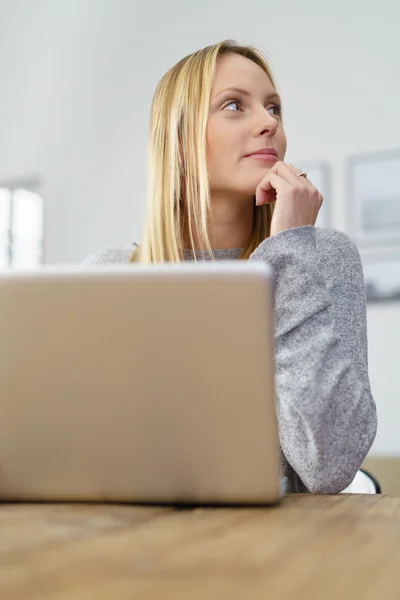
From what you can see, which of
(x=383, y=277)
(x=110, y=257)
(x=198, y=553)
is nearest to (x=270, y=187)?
(x=110, y=257)

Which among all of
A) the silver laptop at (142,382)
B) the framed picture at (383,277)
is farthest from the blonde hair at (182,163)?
the framed picture at (383,277)

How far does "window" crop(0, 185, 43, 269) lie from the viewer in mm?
4609

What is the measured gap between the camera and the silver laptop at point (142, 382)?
0.58m

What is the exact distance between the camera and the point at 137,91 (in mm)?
4379

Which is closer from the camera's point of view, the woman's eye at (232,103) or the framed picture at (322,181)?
the woman's eye at (232,103)

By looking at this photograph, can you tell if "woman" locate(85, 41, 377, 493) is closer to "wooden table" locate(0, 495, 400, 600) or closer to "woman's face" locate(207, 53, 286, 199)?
"woman's face" locate(207, 53, 286, 199)

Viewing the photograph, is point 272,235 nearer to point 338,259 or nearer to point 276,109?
point 338,259

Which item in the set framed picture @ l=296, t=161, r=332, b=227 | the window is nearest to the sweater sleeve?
framed picture @ l=296, t=161, r=332, b=227

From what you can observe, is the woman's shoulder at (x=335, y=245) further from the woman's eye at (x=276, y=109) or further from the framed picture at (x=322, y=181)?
the framed picture at (x=322, y=181)

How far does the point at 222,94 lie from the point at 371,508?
100cm

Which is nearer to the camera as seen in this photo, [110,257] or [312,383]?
[312,383]

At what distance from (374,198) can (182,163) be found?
7.91 feet

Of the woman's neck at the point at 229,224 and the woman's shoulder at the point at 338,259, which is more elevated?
the woman's neck at the point at 229,224

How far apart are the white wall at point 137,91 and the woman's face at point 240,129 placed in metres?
2.35
